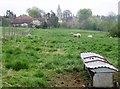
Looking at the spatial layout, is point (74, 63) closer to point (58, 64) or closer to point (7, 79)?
point (58, 64)

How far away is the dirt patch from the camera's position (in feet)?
18.8

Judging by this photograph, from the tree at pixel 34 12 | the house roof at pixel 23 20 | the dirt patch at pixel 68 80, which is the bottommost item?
the dirt patch at pixel 68 80

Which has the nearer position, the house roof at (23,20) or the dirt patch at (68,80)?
the dirt patch at (68,80)

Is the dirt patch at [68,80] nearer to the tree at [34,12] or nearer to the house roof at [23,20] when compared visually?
the house roof at [23,20]

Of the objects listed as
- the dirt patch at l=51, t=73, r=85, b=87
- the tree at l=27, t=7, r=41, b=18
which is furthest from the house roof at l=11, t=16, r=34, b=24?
the dirt patch at l=51, t=73, r=85, b=87

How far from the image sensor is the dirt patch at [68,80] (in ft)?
18.8

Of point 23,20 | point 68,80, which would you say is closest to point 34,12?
point 23,20

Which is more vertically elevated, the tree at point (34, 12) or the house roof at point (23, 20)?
the tree at point (34, 12)

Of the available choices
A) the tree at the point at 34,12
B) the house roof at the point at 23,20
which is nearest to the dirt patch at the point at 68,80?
the house roof at the point at 23,20

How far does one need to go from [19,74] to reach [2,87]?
1208 millimetres

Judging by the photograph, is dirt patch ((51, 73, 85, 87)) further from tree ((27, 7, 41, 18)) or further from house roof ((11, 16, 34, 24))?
tree ((27, 7, 41, 18))

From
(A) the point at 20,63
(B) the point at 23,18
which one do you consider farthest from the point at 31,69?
(B) the point at 23,18

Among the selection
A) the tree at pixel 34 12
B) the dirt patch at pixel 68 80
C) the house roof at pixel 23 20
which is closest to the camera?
the dirt patch at pixel 68 80

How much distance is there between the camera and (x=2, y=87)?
4.98 m
